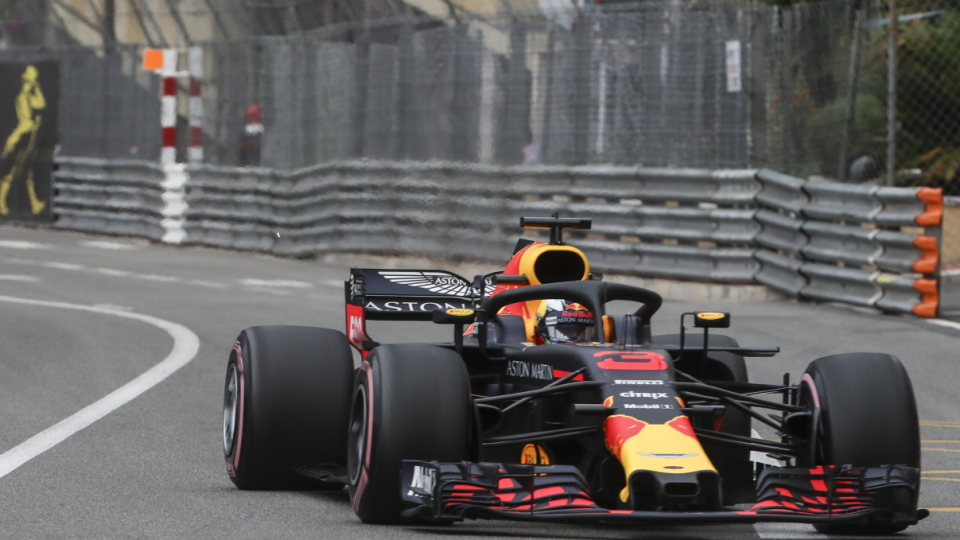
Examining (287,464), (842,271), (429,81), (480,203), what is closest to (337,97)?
(429,81)

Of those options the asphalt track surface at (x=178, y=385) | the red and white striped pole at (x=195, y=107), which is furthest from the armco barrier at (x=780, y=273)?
the red and white striped pole at (x=195, y=107)

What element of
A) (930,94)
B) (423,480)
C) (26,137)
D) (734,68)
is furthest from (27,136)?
(423,480)

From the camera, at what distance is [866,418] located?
5418mm

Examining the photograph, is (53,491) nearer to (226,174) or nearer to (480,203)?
(480,203)

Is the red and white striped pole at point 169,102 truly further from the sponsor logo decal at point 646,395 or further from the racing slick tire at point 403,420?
the sponsor logo decal at point 646,395

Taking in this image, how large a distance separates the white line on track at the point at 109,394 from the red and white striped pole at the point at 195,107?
808cm

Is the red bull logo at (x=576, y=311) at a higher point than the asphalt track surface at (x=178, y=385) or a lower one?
higher

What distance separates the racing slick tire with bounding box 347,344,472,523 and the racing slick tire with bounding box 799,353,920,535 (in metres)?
1.26

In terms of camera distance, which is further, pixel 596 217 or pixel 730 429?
pixel 596 217

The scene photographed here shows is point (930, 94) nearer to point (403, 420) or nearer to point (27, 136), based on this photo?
point (403, 420)

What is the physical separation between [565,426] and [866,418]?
1.04m

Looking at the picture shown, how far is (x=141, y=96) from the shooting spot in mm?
23391

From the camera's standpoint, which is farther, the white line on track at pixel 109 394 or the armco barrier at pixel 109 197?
the armco barrier at pixel 109 197

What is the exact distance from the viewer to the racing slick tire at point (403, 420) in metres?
5.16
